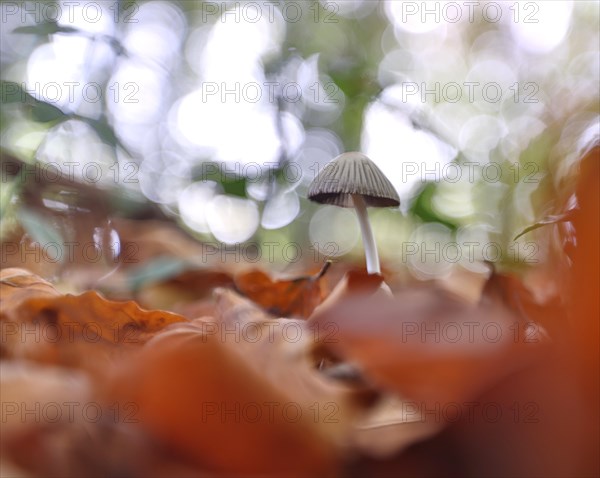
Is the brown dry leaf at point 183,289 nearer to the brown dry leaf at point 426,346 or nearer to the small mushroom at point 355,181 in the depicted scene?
the small mushroom at point 355,181

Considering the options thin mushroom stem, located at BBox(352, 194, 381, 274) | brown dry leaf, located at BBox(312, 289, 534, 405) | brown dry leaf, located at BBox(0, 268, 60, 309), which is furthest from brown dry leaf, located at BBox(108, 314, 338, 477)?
thin mushroom stem, located at BBox(352, 194, 381, 274)

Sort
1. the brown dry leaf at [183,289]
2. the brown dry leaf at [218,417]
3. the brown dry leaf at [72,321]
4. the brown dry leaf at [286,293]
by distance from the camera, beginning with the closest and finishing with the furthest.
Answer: the brown dry leaf at [218,417] < the brown dry leaf at [72,321] < the brown dry leaf at [286,293] < the brown dry leaf at [183,289]

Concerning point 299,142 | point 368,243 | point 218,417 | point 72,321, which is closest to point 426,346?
point 218,417

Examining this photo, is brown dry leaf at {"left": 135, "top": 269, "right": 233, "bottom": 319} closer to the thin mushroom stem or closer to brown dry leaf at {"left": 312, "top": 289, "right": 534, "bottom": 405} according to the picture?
the thin mushroom stem

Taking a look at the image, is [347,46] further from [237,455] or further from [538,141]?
[237,455]

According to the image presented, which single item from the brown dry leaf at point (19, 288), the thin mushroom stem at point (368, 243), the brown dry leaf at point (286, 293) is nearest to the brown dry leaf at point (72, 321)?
the brown dry leaf at point (19, 288)

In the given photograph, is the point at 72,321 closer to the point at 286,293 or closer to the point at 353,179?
the point at 286,293
